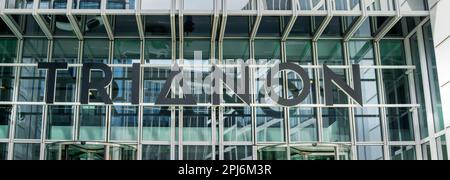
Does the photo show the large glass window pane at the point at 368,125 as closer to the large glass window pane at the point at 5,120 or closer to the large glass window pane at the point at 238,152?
the large glass window pane at the point at 238,152

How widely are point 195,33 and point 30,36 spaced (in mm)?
4214

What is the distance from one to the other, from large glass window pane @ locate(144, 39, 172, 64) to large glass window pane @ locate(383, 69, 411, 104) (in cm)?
563

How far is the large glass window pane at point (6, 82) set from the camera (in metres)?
14.4

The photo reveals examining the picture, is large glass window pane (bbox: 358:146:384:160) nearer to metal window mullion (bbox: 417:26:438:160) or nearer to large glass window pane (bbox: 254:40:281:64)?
metal window mullion (bbox: 417:26:438:160)

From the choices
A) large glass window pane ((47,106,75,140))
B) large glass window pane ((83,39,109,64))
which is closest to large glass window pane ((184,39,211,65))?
large glass window pane ((83,39,109,64))

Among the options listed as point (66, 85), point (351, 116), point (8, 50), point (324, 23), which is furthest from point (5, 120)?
point (351, 116)

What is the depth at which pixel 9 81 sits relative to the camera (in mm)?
14461

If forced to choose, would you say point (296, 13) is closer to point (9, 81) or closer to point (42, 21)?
point (42, 21)

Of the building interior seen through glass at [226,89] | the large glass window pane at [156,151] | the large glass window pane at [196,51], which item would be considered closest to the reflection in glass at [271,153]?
the building interior seen through glass at [226,89]

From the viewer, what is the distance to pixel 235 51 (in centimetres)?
1498
